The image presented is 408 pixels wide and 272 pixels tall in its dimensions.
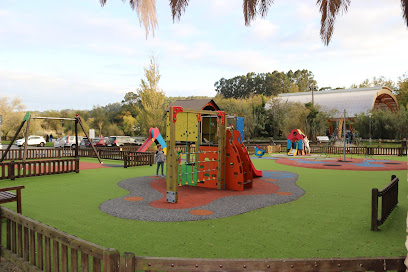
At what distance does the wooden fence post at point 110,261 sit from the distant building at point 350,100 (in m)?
51.6

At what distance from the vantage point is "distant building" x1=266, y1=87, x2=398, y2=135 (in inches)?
2117

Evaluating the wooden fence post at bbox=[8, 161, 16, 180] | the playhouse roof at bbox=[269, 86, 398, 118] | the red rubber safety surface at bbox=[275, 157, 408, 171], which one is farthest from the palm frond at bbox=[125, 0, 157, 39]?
the playhouse roof at bbox=[269, 86, 398, 118]

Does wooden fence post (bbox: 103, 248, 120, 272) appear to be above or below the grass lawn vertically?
above

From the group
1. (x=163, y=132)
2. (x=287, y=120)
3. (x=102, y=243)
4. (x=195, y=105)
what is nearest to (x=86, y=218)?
(x=102, y=243)

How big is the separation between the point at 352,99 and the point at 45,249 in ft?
199

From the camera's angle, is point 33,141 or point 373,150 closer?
point 373,150

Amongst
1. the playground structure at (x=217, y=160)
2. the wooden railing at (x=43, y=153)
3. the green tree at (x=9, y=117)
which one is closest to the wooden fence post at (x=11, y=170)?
the playground structure at (x=217, y=160)

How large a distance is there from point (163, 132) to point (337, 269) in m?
32.2

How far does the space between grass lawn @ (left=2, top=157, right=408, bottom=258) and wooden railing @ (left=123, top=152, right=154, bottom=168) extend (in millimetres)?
6982

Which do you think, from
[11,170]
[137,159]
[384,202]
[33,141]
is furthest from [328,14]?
[33,141]

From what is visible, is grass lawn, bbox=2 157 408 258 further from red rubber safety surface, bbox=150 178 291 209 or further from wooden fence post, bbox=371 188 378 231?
red rubber safety surface, bbox=150 178 291 209

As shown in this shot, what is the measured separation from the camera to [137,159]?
18.5 m

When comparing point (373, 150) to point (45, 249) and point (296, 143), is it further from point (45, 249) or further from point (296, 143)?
point (45, 249)

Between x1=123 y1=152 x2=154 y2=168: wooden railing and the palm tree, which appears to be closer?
the palm tree
